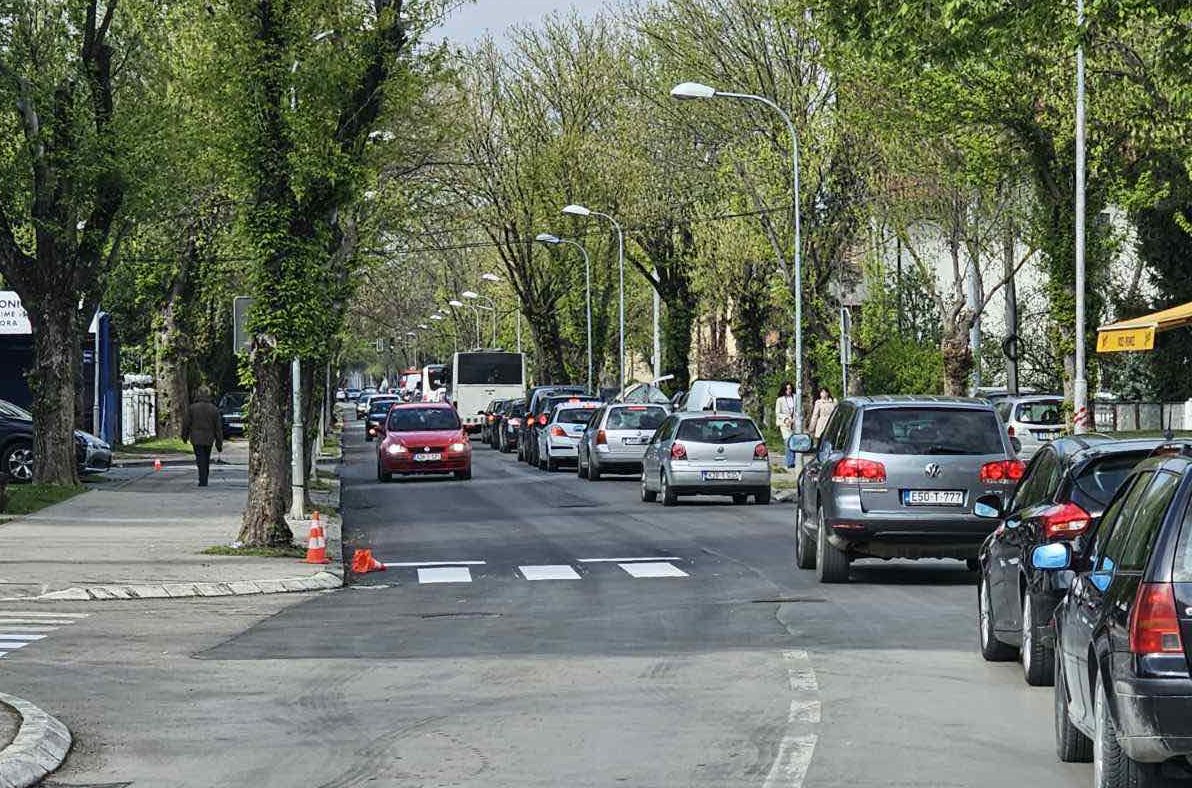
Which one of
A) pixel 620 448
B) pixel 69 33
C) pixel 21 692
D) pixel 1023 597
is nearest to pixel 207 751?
pixel 21 692

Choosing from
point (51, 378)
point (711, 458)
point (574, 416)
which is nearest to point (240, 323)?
point (51, 378)

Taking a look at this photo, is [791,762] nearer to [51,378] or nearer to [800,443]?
[800,443]

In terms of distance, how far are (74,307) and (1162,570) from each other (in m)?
31.9

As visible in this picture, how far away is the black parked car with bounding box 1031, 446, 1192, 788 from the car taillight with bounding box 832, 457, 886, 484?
34.3 feet

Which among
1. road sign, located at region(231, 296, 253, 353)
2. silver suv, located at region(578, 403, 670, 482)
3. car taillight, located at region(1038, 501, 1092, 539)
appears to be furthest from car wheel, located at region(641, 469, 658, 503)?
car taillight, located at region(1038, 501, 1092, 539)

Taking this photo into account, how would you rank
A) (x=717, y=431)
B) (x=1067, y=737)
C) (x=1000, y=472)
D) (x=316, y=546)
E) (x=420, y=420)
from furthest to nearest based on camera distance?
(x=420, y=420) → (x=717, y=431) → (x=316, y=546) → (x=1000, y=472) → (x=1067, y=737)

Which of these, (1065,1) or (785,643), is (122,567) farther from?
(1065,1)

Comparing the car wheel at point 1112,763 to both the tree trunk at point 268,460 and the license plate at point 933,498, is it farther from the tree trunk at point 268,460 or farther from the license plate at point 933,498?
the tree trunk at point 268,460

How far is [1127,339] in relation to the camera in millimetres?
36906

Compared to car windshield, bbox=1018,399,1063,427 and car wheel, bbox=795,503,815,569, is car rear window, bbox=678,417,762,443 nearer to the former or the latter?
car wheel, bbox=795,503,815,569

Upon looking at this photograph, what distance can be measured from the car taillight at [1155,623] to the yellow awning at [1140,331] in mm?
28536

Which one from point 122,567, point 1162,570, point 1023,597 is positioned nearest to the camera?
point 1162,570

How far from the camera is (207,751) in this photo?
10453 mm

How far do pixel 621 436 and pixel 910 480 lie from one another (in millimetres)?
25469
